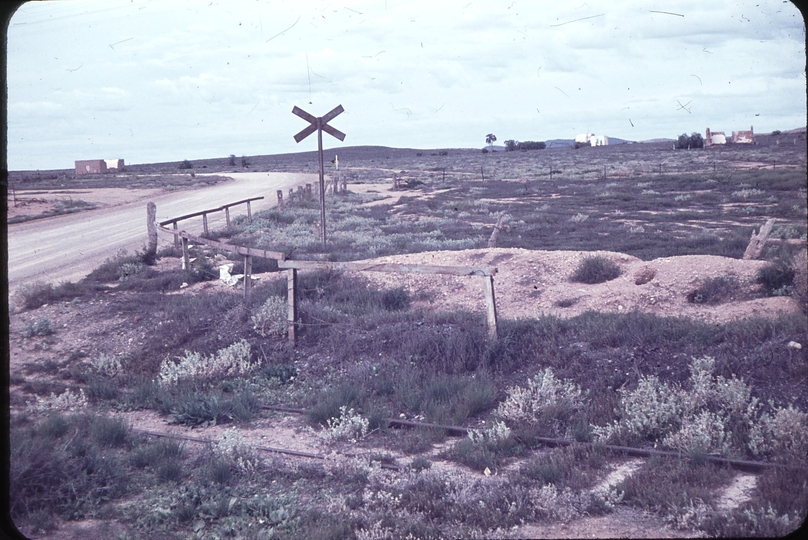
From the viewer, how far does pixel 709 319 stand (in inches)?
345

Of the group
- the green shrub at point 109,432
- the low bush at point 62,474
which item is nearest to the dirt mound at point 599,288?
the green shrub at point 109,432

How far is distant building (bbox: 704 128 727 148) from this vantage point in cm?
7806

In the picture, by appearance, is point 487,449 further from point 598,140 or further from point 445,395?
point 598,140

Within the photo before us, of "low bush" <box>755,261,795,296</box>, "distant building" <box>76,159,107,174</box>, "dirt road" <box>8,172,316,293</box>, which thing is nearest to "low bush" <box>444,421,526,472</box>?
"low bush" <box>755,261,795,296</box>

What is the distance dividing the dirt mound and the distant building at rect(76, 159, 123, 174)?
88.4 metres

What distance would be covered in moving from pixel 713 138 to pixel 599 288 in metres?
78.7

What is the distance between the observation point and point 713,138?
78.9 metres

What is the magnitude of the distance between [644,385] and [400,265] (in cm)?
334

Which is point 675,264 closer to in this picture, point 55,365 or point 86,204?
point 55,365

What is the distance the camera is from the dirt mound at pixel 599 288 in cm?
954

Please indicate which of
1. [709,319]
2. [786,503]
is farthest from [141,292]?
[786,503]

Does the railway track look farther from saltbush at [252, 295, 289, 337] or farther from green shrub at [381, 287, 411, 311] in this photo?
green shrub at [381, 287, 411, 311]

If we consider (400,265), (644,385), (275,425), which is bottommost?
(275,425)

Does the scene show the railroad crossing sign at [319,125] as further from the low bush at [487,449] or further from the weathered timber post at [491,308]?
the low bush at [487,449]
